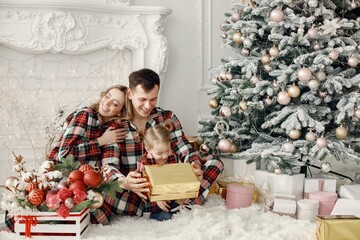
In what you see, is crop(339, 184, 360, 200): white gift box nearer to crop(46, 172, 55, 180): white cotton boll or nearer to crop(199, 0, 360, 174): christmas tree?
crop(199, 0, 360, 174): christmas tree

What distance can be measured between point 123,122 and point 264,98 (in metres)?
0.87

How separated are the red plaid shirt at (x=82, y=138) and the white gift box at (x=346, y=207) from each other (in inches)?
50.7

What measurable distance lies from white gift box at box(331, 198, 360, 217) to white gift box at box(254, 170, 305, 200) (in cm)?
29

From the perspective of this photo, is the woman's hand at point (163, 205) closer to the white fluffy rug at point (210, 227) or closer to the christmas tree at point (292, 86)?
the white fluffy rug at point (210, 227)

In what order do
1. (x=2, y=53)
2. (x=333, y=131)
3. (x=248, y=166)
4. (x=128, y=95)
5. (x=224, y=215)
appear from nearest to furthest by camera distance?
(x=224, y=215)
(x=128, y=95)
(x=333, y=131)
(x=248, y=166)
(x=2, y=53)

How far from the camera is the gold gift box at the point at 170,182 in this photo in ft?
7.95

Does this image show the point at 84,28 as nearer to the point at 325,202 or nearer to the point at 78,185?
the point at 78,185

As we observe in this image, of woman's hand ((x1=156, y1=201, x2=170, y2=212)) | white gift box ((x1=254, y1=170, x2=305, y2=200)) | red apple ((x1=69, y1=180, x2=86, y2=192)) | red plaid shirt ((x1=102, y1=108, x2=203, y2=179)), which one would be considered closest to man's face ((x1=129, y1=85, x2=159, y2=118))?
red plaid shirt ((x1=102, y1=108, x2=203, y2=179))

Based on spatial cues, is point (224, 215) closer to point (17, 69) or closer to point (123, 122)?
point (123, 122)

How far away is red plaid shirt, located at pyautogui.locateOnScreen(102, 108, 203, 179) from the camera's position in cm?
274

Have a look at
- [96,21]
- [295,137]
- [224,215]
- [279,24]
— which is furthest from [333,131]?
[96,21]

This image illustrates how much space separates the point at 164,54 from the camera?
12.2 ft

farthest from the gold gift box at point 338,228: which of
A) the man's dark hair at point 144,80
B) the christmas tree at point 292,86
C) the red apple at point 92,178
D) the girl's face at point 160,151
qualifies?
the man's dark hair at point 144,80

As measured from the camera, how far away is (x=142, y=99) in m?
2.74
